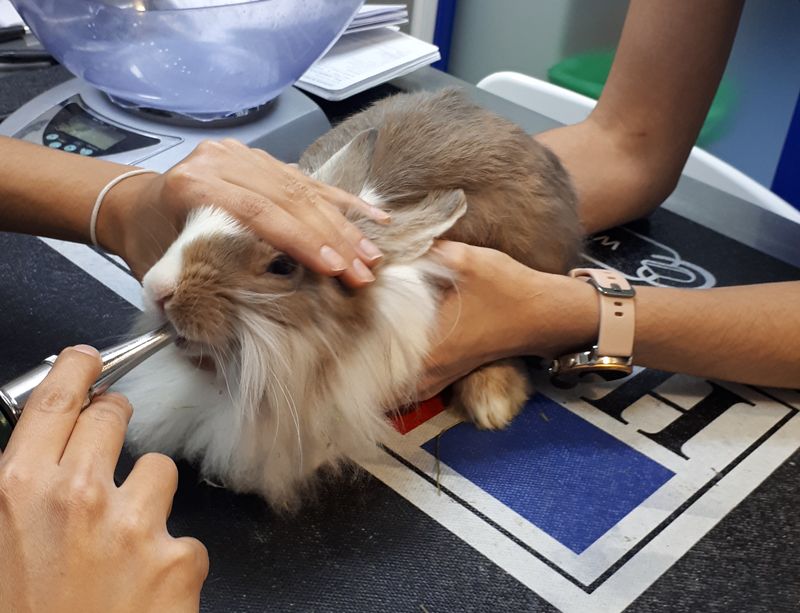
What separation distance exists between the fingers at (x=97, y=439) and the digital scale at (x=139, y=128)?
0.74m

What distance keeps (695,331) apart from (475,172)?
0.41m

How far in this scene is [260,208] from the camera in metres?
0.78

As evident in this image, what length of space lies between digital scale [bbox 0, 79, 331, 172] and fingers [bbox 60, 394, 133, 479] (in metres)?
0.74

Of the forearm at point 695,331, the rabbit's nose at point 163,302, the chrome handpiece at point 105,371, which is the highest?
the rabbit's nose at point 163,302

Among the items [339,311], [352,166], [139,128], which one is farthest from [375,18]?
[339,311]

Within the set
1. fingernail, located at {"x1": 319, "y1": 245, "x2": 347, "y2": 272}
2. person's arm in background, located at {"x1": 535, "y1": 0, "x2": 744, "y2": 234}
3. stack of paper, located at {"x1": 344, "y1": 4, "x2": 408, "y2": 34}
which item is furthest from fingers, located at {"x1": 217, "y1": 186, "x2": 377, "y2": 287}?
stack of paper, located at {"x1": 344, "y1": 4, "x2": 408, "y2": 34}

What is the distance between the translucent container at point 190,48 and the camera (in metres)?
1.28

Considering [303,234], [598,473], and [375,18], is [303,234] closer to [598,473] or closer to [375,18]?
[598,473]

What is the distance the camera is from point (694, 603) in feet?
2.51

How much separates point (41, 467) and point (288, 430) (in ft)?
1.12

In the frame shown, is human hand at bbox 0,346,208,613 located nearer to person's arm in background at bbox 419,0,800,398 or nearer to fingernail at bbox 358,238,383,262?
fingernail at bbox 358,238,383,262

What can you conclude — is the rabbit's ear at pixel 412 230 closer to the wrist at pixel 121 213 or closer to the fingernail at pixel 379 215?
the fingernail at pixel 379 215

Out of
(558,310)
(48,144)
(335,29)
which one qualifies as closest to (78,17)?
(48,144)

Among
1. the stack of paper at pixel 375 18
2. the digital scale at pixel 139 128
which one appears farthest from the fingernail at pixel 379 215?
the stack of paper at pixel 375 18
